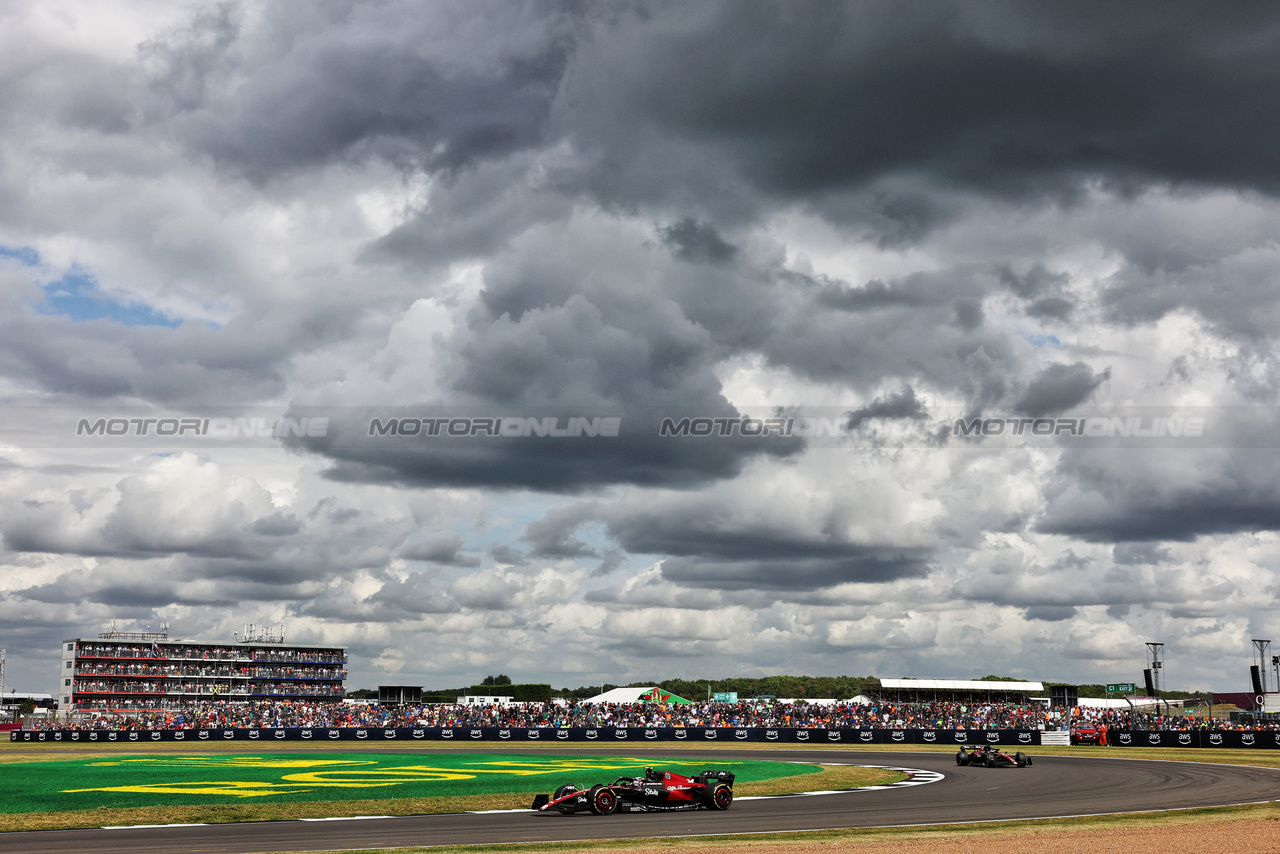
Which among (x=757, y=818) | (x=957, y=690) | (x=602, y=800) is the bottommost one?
(x=957, y=690)

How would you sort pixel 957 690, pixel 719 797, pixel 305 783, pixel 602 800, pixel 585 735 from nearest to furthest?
pixel 602 800 < pixel 719 797 < pixel 305 783 < pixel 585 735 < pixel 957 690

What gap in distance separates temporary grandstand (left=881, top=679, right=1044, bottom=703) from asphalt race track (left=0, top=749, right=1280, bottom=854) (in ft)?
289

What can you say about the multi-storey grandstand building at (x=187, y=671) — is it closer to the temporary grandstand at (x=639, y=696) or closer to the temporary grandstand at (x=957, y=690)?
the temporary grandstand at (x=639, y=696)

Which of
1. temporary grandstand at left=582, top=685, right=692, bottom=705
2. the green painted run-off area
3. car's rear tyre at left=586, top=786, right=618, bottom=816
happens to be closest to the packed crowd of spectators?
temporary grandstand at left=582, top=685, right=692, bottom=705

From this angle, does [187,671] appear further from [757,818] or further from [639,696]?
[757,818]

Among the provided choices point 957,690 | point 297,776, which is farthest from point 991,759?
point 957,690

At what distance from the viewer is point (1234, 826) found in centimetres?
2272

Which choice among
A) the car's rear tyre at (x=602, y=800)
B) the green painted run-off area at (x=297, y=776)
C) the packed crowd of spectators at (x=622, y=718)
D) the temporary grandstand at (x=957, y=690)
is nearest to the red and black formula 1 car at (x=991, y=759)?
the green painted run-off area at (x=297, y=776)

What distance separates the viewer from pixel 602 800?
84.4 feet

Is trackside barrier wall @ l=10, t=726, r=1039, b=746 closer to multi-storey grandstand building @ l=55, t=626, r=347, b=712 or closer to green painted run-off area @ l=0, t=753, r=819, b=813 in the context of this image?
green painted run-off area @ l=0, t=753, r=819, b=813

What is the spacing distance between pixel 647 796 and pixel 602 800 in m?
1.18

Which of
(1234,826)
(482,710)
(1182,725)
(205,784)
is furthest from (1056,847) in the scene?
(482,710)

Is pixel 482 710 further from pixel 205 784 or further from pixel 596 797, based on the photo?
pixel 596 797

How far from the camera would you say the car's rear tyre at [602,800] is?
84.1 ft
